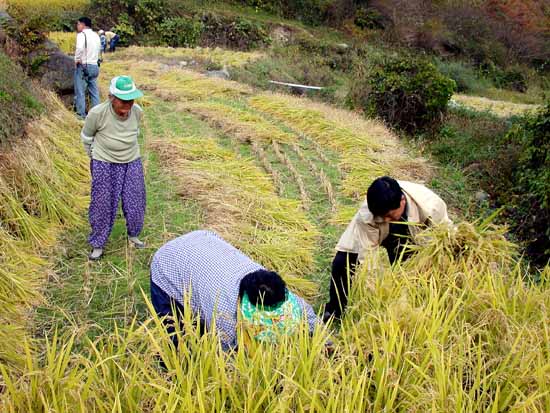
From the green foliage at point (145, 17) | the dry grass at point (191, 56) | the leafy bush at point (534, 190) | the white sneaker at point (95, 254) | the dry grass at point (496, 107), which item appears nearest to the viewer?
the white sneaker at point (95, 254)

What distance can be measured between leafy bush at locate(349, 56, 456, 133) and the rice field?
1.55 metres

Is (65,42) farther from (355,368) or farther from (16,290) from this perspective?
(355,368)

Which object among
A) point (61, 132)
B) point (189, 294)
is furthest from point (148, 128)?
point (189, 294)

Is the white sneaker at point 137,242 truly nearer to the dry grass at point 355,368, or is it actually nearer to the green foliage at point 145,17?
the dry grass at point 355,368

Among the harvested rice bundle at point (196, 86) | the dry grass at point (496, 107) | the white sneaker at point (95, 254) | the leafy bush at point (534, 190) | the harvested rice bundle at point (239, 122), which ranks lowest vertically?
the dry grass at point (496, 107)

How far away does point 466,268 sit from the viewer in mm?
2486

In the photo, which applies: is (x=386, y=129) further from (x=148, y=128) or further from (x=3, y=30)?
(x=3, y=30)

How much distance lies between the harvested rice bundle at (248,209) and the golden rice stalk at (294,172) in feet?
0.68

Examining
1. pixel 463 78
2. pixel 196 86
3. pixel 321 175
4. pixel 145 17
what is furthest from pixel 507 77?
pixel 321 175

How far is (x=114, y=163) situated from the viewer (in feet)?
12.0

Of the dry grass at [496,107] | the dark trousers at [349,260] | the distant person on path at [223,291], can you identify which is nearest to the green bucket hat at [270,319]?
the distant person on path at [223,291]

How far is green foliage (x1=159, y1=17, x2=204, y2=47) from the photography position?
17078 millimetres

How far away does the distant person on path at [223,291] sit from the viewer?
2164 mm

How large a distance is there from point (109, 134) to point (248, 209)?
131 centimetres
